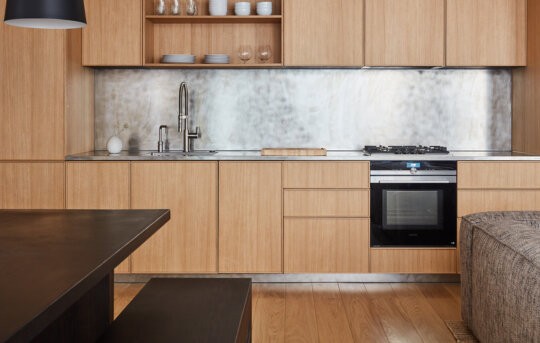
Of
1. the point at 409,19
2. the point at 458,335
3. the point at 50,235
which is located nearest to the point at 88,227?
the point at 50,235

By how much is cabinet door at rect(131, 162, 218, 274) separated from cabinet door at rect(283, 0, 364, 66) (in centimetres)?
107

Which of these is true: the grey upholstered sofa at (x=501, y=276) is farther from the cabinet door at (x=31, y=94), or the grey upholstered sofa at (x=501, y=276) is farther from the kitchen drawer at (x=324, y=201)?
the cabinet door at (x=31, y=94)

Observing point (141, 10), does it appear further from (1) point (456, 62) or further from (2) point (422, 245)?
(2) point (422, 245)

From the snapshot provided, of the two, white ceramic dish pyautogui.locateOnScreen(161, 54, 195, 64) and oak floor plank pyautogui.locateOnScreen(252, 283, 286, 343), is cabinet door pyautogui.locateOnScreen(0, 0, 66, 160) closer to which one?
white ceramic dish pyautogui.locateOnScreen(161, 54, 195, 64)

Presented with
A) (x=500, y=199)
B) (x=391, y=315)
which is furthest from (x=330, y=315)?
(x=500, y=199)

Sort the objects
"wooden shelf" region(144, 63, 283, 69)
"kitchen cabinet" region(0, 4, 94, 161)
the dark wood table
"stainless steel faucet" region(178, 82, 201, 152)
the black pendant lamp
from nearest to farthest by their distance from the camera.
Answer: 1. the dark wood table
2. the black pendant lamp
3. "kitchen cabinet" region(0, 4, 94, 161)
4. "wooden shelf" region(144, 63, 283, 69)
5. "stainless steel faucet" region(178, 82, 201, 152)

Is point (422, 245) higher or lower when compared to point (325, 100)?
lower

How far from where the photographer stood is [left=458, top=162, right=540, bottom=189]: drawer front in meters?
3.81

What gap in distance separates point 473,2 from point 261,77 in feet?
5.35

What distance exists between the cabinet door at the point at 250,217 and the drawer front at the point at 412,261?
26.6 inches

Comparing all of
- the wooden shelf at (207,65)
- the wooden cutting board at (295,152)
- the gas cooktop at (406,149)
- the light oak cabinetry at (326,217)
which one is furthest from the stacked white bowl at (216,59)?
the gas cooktop at (406,149)

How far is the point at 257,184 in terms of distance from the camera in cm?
384

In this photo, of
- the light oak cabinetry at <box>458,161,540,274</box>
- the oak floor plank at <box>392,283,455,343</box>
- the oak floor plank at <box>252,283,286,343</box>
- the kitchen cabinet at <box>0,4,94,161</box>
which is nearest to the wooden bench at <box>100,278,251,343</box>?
the oak floor plank at <box>252,283,286,343</box>

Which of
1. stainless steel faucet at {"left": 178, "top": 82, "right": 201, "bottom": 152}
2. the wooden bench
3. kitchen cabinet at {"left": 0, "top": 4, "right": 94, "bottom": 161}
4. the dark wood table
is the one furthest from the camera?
stainless steel faucet at {"left": 178, "top": 82, "right": 201, "bottom": 152}
